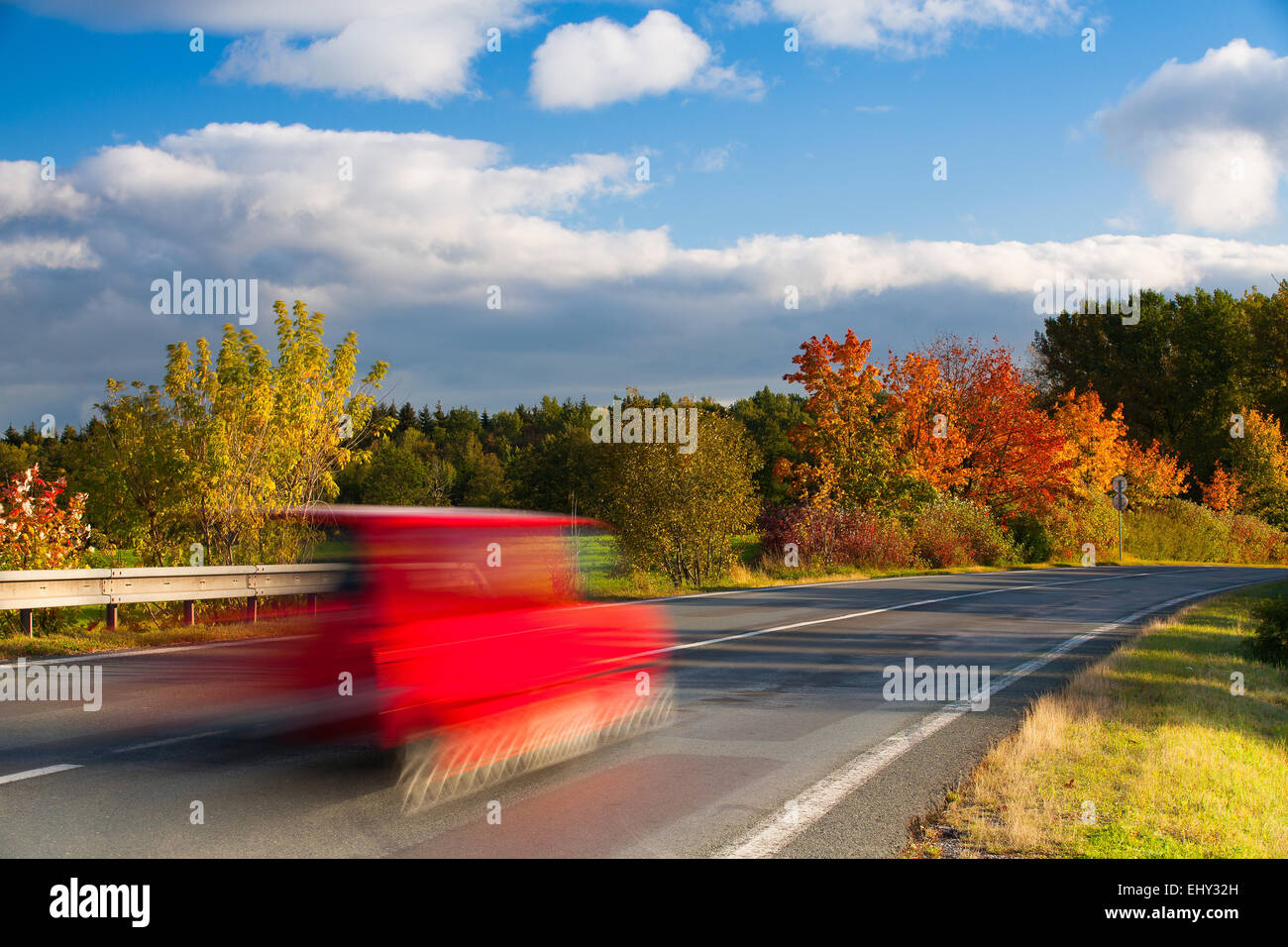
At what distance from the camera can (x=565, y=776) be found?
6273mm

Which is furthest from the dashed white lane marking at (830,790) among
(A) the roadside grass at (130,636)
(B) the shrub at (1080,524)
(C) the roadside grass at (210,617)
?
(B) the shrub at (1080,524)

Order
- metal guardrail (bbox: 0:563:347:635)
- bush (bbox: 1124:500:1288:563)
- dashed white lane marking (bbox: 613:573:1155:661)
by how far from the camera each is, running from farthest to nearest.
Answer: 1. bush (bbox: 1124:500:1288:563)
2. dashed white lane marking (bbox: 613:573:1155:661)
3. metal guardrail (bbox: 0:563:347:635)

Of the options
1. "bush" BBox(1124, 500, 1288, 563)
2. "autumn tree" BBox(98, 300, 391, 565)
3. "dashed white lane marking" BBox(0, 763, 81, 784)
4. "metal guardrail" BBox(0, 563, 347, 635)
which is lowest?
"bush" BBox(1124, 500, 1288, 563)

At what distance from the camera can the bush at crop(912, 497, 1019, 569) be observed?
34.4m

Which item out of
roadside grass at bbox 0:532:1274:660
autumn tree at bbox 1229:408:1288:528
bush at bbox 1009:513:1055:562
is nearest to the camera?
roadside grass at bbox 0:532:1274:660

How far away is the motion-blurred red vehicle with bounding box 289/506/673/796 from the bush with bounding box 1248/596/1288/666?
26.5 feet

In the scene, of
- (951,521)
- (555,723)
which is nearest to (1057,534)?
(951,521)

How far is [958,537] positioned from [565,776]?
32147 millimetres

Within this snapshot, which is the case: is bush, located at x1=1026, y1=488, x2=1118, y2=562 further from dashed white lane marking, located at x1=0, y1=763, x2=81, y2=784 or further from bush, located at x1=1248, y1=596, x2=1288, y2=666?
dashed white lane marking, located at x1=0, y1=763, x2=81, y2=784
